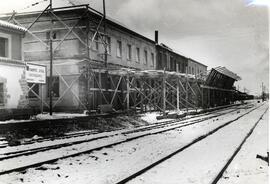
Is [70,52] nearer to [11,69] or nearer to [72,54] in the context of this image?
[72,54]

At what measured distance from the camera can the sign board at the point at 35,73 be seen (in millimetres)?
17234

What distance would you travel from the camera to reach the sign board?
56.5 feet

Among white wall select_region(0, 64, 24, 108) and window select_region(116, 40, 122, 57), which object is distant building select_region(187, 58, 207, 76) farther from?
white wall select_region(0, 64, 24, 108)

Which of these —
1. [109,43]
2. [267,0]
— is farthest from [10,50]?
[267,0]

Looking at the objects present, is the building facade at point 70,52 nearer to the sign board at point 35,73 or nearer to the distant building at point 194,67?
the sign board at point 35,73

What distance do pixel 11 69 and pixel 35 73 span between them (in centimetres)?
131

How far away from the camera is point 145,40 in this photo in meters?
35.0

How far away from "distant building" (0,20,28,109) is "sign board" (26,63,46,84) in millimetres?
1128

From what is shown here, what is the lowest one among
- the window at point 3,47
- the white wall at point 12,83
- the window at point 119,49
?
the white wall at point 12,83

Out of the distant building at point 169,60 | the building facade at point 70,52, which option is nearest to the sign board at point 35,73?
the building facade at point 70,52

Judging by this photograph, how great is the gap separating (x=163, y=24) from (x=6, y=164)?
4.92m

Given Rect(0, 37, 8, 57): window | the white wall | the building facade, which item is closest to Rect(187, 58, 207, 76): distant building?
the building facade

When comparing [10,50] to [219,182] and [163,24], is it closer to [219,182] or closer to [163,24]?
[163,24]

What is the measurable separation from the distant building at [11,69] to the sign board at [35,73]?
1.13 metres
